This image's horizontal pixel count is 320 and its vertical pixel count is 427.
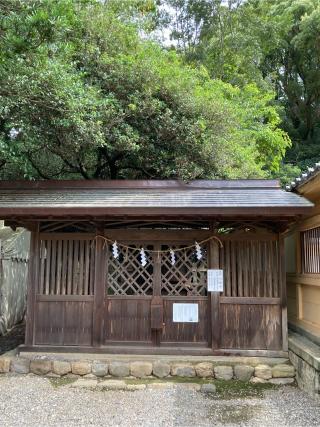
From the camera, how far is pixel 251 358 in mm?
6617

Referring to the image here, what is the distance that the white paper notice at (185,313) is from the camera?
6844 mm

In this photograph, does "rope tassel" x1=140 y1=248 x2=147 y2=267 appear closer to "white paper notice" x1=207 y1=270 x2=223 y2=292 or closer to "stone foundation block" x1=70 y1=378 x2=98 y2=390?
"white paper notice" x1=207 y1=270 x2=223 y2=292

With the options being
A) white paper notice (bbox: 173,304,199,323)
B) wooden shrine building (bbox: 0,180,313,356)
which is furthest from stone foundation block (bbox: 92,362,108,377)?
white paper notice (bbox: 173,304,199,323)

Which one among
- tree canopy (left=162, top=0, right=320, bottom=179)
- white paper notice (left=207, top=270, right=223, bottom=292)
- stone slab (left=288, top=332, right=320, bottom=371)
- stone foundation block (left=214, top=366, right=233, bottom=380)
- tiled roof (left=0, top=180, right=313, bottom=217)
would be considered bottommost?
stone foundation block (left=214, top=366, right=233, bottom=380)

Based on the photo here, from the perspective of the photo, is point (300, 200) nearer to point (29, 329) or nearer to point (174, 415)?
point (174, 415)

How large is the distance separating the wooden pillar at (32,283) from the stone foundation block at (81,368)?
929 millimetres

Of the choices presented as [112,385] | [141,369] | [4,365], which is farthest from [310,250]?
[4,365]

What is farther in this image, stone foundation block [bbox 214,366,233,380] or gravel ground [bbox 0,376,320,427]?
stone foundation block [bbox 214,366,233,380]

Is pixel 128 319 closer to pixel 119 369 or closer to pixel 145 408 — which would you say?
pixel 119 369

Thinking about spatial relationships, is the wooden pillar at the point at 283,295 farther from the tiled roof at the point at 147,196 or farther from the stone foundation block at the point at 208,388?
the stone foundation block at the point at 208,388

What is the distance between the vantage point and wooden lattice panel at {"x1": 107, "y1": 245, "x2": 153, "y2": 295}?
23.0 feet

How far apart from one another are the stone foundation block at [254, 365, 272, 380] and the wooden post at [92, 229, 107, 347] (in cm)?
267

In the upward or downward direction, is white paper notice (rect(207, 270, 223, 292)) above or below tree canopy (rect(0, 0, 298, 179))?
below

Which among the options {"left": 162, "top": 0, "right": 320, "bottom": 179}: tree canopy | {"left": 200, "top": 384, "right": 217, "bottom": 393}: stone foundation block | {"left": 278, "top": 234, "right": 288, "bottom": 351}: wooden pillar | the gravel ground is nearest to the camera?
the gravel ground
